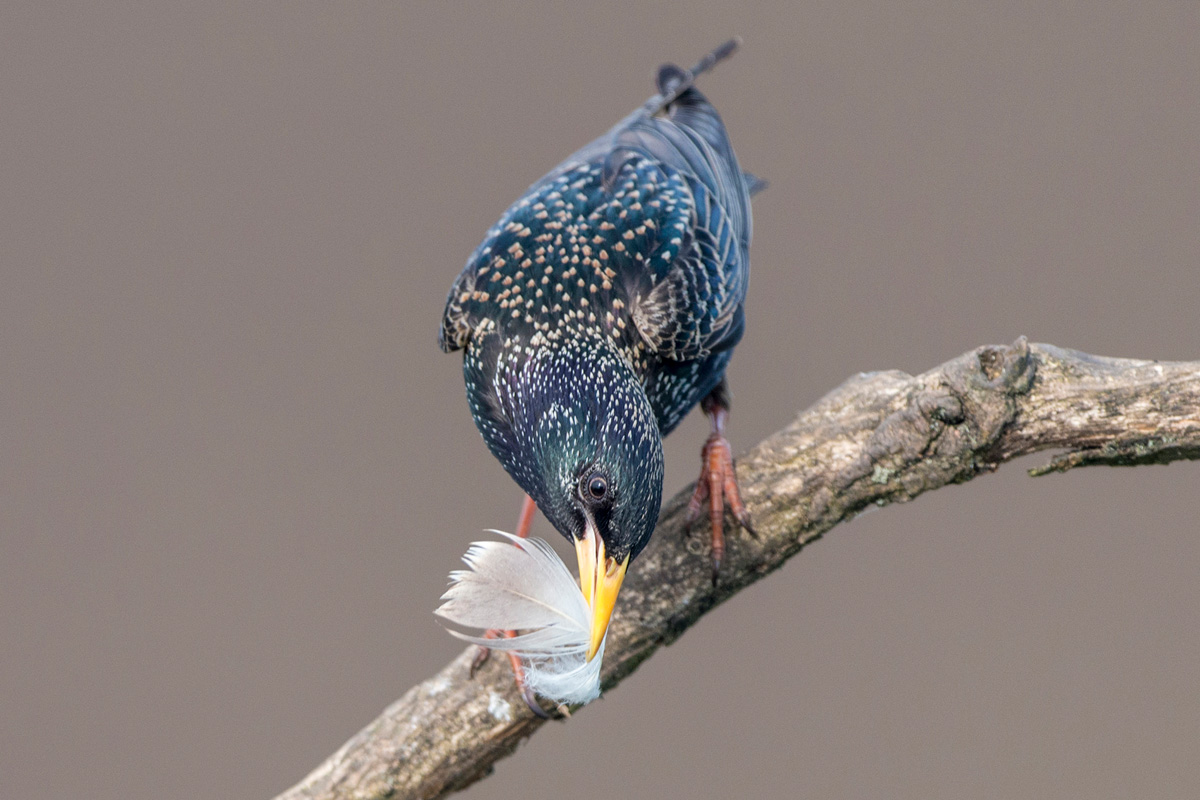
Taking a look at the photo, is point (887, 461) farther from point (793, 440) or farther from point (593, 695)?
point (593, 695)

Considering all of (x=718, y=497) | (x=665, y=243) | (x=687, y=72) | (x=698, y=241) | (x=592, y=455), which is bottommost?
(x=592, y=455)

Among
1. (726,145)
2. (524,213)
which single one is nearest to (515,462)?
(524,213)

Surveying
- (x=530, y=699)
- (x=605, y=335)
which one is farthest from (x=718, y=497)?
(x=530, y=699)

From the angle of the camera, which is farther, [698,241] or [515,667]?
[698,241]

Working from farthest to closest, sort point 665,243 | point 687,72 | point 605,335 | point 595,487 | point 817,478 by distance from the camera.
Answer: point 687,72 < point 665,243 < point 817,478 < point 605,335 < point 595,487

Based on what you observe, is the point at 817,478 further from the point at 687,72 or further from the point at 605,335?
the point at 687,72

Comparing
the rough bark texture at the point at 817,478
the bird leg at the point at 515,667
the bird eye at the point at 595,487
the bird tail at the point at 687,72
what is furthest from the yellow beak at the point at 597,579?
the bird tail at the point at 687,72
